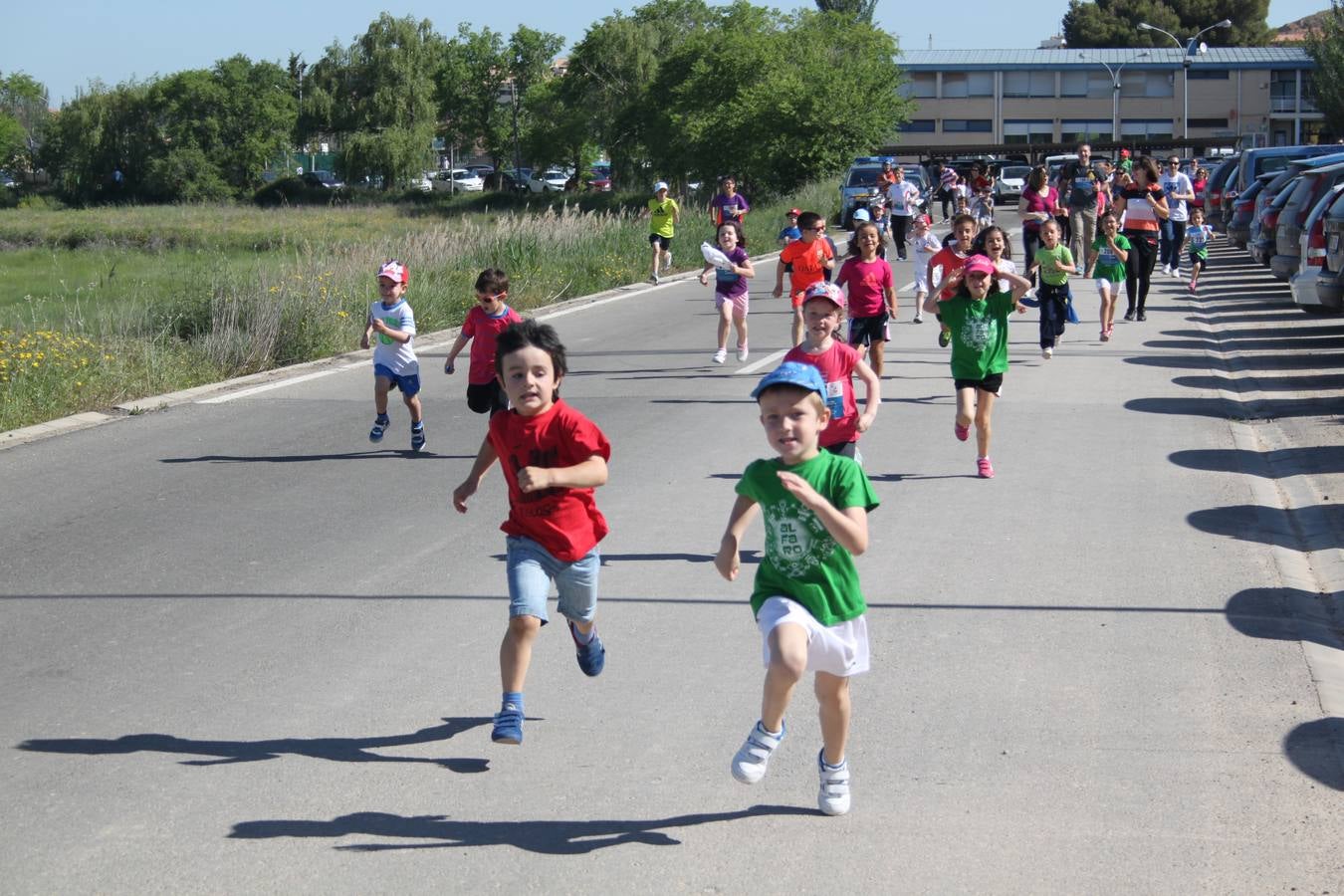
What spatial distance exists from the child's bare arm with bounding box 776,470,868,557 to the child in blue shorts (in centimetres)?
691

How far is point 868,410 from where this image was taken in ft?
24.8

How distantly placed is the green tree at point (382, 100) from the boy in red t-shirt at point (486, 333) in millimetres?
80738

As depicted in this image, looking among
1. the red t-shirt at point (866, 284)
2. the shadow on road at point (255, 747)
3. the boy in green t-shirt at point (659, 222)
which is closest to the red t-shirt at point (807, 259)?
the red t-shirt at point (866, 284)

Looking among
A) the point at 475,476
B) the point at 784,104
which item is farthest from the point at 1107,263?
the point at 784,104

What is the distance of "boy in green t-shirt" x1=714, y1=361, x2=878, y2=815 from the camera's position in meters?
4.43

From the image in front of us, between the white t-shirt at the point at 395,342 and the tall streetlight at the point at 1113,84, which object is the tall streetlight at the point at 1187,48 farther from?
the white t-shirt at the point at 395,342

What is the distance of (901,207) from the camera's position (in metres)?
28.9

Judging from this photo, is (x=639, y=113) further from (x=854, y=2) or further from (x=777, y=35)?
(x=854, y=2)

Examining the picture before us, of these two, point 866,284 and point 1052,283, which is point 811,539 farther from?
point 1052,283

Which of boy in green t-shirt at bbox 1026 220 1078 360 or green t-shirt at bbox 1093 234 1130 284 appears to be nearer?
boy in green t-shirt at bbox 1026 220 1078 360

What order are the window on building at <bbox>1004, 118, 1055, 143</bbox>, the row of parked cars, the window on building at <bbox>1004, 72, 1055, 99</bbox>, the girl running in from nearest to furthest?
1. the girl running
2. the row of parked cars
3. the window on building at <bbox>1004, 72, 1055, 99</bbox>
4. the window on building at <bbox>1004, 118, 1055, 143</bbox>

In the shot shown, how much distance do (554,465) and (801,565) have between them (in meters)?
1.18

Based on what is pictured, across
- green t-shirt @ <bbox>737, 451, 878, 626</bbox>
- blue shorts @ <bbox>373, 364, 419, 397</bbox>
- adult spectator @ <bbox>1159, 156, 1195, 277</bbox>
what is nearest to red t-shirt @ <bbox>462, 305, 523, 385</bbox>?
blue shorts @ <bbox>373, 364, 419, 397</bbox>

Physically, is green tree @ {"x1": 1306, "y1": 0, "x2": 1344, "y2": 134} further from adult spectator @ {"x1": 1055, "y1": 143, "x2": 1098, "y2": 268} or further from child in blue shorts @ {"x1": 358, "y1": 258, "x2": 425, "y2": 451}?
child in blue shorts @ {"x1": 358, "y1": 258, "x2": 425, "y2": 451}
